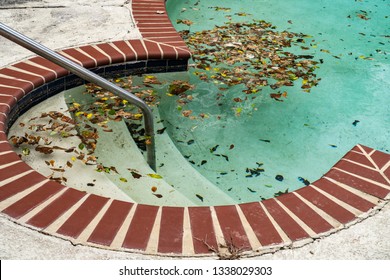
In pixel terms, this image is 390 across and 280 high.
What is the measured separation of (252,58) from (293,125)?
0.93 metres

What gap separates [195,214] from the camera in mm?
1614

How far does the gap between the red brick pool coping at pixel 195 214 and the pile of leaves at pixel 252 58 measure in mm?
1237

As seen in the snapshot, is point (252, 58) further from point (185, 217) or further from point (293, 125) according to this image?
point (185, 217)

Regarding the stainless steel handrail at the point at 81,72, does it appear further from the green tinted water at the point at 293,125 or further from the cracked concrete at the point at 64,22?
the cracked concrete at the point at 64,22

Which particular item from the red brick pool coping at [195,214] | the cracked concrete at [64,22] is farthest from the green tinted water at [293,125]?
the cracked concrete at [64,22]

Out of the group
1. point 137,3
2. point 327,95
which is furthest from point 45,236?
point 137,3

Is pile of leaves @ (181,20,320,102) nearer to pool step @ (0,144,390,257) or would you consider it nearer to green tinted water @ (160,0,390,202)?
green tinted water @ (160,0,390,202)

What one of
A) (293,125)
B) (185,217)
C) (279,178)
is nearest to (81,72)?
(185,217)

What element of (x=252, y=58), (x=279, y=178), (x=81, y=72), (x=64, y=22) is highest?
(x=81, y=72)

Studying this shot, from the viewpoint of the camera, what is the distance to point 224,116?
2744 mm

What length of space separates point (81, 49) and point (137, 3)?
A: 4.05 feet

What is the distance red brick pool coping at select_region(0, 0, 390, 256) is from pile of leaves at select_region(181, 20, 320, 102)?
4.06 feet

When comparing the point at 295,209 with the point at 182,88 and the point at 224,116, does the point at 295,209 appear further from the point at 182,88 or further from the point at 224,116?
the point at 182,88

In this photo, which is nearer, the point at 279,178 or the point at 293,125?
the point at 279,178
